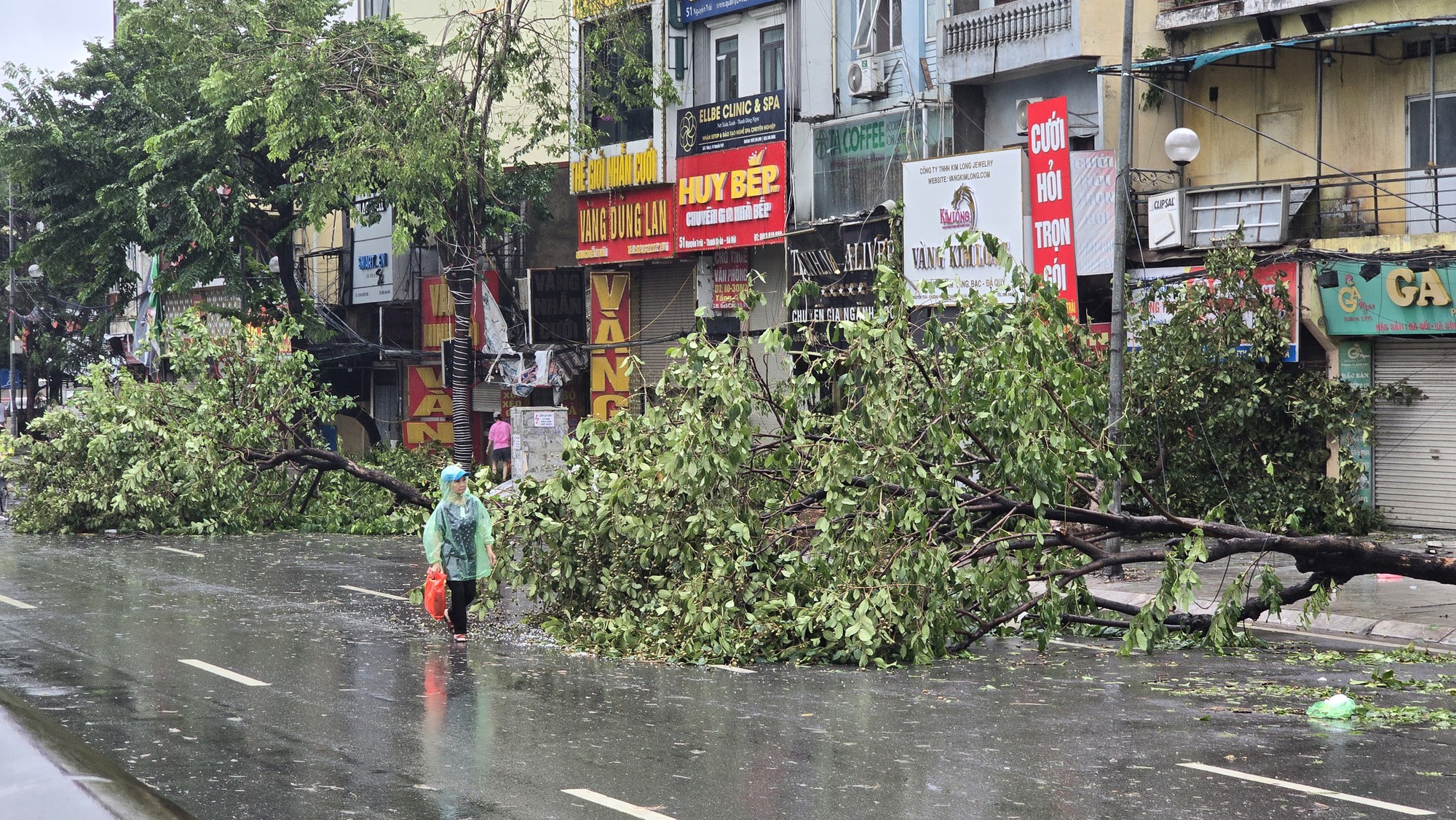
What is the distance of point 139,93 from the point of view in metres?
36.2

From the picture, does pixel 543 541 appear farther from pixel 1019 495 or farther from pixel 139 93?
pixel 139 93

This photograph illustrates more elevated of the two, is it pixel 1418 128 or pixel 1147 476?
pixel 1418 128

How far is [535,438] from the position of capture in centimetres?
2636

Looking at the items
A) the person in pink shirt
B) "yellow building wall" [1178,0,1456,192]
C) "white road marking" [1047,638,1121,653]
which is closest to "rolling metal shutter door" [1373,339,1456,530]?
"yellow building wall" [1178,0,1456,192]

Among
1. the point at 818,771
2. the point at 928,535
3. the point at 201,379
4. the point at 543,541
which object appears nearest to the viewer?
the point at 818,771

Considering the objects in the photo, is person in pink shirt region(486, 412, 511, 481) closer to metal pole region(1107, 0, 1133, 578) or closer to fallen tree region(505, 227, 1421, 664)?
metal pole region(1107, 0, 1133, 578)

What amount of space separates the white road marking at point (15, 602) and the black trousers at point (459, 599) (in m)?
4.45

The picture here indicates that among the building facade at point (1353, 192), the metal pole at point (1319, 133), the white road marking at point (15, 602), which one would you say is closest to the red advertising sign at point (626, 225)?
the building facade at point (1353, 192)

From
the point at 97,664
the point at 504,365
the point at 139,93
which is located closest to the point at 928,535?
the point at 97,664

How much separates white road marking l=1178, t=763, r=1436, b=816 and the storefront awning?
45.2 feet

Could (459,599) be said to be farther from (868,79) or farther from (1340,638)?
(868,79)

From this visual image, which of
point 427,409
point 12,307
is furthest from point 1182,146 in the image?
point 12,307

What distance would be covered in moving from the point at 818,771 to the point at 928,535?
3386 mm

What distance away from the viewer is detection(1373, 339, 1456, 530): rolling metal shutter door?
20.0 meters
